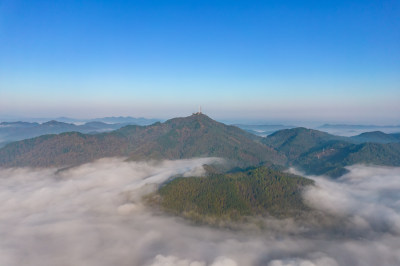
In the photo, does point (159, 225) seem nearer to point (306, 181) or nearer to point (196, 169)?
point (196, 169)

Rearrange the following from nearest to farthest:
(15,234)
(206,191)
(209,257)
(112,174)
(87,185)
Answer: (209,257)
(15,234)
(206,191)
(87,185)
(112,174)

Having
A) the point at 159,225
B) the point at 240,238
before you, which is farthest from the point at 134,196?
the point at 240,238

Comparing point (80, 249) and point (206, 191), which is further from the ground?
point (206, 191)

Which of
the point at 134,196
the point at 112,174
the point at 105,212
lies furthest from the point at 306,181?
the point at 112,174

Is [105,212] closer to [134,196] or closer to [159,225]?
[134,196]

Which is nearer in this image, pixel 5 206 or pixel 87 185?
pixel 5 206

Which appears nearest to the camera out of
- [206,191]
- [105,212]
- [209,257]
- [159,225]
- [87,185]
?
[209,257]

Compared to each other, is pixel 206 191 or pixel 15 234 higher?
pixel 206 191
